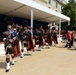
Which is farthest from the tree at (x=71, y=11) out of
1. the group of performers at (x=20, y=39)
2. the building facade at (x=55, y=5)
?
the group of performers at (x=20, y=39)

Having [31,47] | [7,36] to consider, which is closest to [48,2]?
[31,47]

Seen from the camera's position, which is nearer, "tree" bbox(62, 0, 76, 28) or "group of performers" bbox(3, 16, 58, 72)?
"group of performers" bbox(3, 16, 58, 72)

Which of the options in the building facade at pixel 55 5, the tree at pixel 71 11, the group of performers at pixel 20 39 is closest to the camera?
the group of performers at pixel 20 39

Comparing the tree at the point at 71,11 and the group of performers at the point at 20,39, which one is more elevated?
the tree at the point at 71,11

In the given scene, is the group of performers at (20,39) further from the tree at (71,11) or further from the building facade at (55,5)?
the building facade at (55,5)

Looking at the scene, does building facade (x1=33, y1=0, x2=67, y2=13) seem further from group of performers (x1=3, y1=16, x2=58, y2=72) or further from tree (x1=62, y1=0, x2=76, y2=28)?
group of performers (x1=3, y1=16, x2=58, y2=72)

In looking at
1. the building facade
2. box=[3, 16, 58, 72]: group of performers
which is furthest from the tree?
box=[3, 16, 58, 72]: group of performers

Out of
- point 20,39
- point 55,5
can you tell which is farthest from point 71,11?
point 20,39

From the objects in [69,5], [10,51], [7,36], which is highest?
[69,5]

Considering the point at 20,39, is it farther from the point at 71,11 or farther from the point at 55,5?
the point at 55,5

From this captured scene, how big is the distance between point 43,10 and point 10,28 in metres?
11.6

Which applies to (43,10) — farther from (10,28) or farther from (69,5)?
(69,5)

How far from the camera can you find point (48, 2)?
49.5 metres

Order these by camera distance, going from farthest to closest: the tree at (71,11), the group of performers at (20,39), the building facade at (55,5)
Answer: the building facade at (55,5), the tree at (71,11), the group of performers at (20,39)
